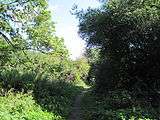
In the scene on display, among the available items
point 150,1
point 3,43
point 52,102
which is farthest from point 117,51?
point 3,43

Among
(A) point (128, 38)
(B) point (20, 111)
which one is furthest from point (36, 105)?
(A) point (128, 38)

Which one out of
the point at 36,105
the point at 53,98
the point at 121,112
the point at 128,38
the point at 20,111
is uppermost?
the point at 128,38

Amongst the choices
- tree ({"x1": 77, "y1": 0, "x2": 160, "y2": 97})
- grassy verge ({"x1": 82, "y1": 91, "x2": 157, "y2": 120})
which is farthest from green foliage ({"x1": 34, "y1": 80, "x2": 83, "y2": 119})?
tree ({"x1": 77, "y1": 0, "x2": 160, "y2": 97})

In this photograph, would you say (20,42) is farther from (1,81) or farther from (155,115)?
(155,115)

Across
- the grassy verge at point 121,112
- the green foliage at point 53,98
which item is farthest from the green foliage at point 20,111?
the grassy verge at point 121,112

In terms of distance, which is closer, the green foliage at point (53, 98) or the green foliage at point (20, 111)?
the green foliage at point (20, 111)

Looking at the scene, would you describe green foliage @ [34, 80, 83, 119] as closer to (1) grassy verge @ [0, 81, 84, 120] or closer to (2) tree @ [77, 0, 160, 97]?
(1) grassy verge @ [0, 81, 84, 120]

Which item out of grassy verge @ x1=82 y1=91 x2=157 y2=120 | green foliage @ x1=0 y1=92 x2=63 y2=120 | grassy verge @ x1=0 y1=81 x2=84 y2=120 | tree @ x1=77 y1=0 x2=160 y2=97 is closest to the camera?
green foliage @ x1=0 y1=92 x2=63 y2=120

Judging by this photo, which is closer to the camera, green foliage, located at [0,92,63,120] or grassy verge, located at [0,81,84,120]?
green foliage, located at [0,92,63,120]

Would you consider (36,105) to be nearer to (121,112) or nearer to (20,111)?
(20,111)

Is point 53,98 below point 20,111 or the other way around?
the other way around

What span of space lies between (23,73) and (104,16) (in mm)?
9809

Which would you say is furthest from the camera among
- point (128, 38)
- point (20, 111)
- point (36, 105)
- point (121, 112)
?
point (128, 38)

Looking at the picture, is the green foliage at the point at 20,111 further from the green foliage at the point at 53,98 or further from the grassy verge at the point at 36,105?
the green foliage at the point at 53,98
